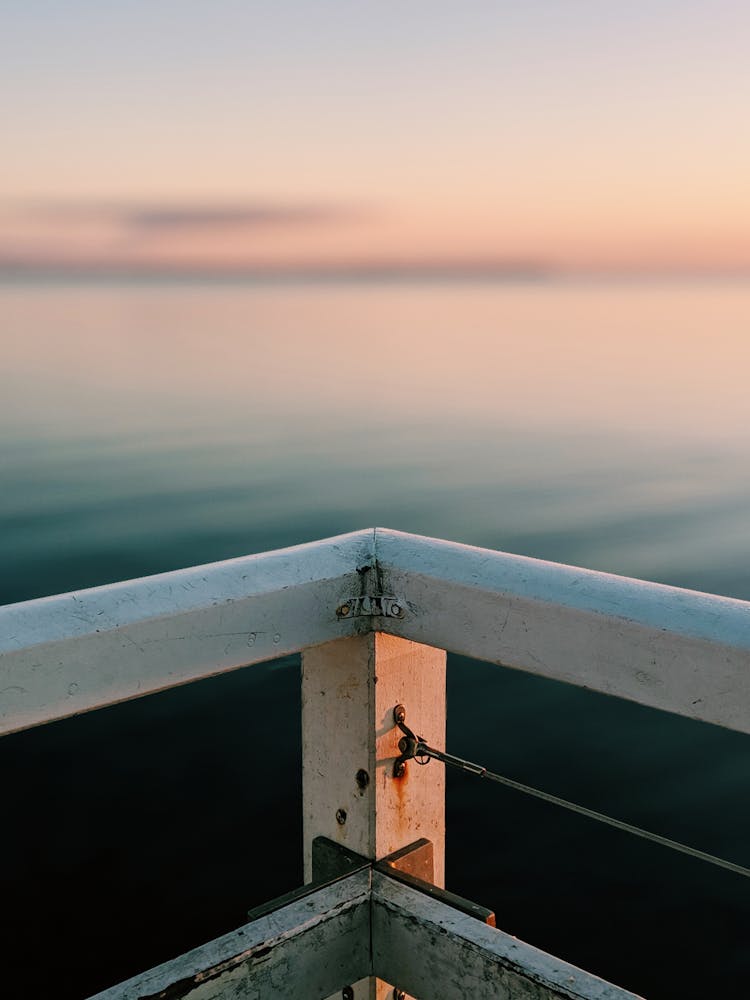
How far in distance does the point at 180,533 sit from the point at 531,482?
5327 mm

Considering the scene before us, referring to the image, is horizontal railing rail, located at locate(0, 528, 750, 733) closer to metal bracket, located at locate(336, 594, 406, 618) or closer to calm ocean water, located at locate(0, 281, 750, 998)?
metal bracket, located at locate(336, 594, 406, 618)

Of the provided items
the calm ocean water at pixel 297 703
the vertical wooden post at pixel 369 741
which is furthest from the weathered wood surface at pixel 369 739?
the calm ocean water at pixel 297 703

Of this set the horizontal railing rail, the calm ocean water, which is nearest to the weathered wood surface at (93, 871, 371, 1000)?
the horizontal railing rail

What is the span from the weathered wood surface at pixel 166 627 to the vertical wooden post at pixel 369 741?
9 cm

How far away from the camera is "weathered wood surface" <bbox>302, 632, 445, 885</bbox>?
136 cm

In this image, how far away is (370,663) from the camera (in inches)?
52.9

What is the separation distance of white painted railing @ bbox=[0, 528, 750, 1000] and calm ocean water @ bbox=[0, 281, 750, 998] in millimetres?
3084

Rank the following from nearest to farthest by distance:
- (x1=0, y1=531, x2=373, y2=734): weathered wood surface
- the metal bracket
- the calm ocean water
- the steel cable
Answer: (x1=0, y1=531, x2=373, y2=734): weathered wood surface → the steel cable → the metal bracket → the calm ocean water

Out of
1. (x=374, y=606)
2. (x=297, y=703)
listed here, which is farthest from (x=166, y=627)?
(x=297, y=703)

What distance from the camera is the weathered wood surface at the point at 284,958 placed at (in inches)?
44.6

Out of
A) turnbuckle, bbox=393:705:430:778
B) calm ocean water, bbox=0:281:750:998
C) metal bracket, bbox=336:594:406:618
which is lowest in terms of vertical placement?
calm ocean water, bbox=0:281:750:998

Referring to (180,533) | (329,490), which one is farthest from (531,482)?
(180,533)

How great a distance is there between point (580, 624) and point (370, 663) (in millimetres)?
325

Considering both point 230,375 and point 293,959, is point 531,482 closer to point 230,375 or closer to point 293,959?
point 293,959
